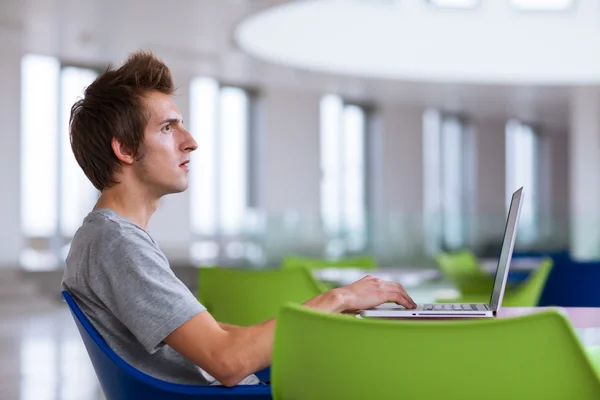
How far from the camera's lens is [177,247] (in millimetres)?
12281

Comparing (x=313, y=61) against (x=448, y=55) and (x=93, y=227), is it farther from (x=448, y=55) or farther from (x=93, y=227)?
(x=93, y=227)

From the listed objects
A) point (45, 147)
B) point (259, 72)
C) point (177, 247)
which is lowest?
point (177, 247)

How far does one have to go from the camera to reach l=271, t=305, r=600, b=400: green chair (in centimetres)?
112

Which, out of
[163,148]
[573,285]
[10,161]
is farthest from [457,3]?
[163,148]

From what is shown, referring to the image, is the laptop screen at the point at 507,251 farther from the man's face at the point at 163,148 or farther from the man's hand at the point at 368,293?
the man's face at the point at 163,148

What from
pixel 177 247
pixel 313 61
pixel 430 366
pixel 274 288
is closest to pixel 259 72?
pixel 313 61

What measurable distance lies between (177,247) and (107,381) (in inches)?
420

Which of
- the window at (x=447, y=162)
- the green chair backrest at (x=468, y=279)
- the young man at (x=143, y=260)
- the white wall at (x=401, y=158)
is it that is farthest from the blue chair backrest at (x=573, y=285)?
the window at (x=447, y=162)

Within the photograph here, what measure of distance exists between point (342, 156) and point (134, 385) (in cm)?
1306

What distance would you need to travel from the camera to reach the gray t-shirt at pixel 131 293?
152 cm

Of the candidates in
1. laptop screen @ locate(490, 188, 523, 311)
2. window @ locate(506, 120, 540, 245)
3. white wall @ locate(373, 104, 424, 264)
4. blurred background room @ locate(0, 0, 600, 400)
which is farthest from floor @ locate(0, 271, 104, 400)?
window @ locate(506, 120, 540, 245)

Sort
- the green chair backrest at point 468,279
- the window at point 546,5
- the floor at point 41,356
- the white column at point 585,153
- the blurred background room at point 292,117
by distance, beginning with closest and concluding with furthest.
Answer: the floor at point 41,356, the green chair backrest at point 468,279, the blurred background room at point 292,117, the window at point 546,5, the white column at point 585,153

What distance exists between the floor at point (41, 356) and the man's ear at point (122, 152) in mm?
2838

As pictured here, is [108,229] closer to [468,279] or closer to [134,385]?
[134,385]
